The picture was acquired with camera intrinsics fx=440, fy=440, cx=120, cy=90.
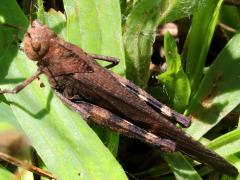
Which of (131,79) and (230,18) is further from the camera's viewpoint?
(230,18)

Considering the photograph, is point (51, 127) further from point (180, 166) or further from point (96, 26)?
point (180, 166)

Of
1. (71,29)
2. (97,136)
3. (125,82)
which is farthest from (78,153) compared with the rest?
(71,29)

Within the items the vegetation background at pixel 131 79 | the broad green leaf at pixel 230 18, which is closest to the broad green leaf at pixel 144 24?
the vegetation background at pixel 131 79

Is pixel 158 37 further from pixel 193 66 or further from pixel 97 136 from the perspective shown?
pixel 97 136

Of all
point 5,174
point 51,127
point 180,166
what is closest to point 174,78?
point 180,166

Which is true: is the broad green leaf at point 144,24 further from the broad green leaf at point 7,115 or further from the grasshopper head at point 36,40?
the broad green leaf at point 7,115

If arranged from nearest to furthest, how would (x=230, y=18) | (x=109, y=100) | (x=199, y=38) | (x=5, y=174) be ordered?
(x=5, y=174) → (x=109, y=100) → (x=199, y=38) → (x=230, y=18)
